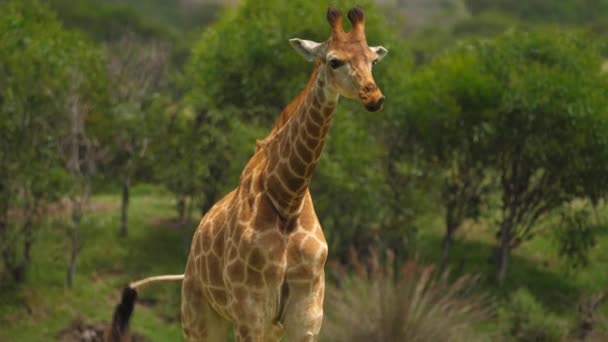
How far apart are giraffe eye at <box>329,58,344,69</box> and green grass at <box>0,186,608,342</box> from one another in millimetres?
10043

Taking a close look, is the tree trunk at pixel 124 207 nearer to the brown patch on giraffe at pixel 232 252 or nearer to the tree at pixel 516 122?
the tree at pixel 516 122

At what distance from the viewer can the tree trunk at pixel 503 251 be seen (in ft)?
56.9

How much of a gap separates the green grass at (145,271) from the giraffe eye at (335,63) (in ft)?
33.0

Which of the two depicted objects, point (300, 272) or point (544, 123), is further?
point (544, 123)

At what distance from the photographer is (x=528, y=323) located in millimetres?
14156

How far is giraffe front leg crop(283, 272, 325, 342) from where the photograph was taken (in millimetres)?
5637

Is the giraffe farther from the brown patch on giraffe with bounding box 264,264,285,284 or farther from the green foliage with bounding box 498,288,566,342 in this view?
the green foliage with bounding box 498,288,566,342

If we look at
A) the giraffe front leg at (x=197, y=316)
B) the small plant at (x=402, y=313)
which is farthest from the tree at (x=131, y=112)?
the giraffe front leg at (x=197, y=316)

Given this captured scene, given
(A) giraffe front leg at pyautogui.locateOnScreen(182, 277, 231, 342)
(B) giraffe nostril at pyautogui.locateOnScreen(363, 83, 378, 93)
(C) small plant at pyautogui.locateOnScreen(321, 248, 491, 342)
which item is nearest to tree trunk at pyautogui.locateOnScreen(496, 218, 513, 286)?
(C) small plant at pyautogui.locateOnScreen(321, 248, 491, 342)

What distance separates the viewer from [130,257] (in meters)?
17.5

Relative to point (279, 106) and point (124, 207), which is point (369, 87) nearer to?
point (279, 106)

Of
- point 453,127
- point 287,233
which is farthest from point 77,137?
point 287,233

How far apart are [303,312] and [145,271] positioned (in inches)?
468

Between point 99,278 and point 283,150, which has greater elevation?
point 283,150
